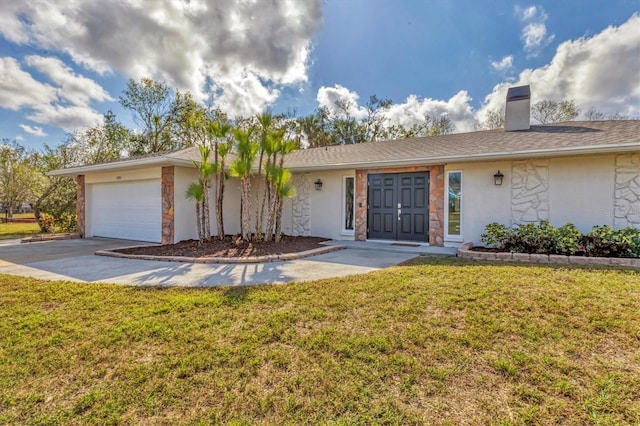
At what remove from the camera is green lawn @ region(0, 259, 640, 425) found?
217 centimetres

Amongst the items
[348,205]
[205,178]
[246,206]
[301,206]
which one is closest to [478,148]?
[348,205]

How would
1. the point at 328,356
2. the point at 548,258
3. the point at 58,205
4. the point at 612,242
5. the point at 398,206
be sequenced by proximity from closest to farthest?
the point at 328,356 < the point at 548,258 < the point at 612,242 < the point at 398,206 < the point at 58,205

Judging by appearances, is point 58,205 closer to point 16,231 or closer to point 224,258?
point 16,231

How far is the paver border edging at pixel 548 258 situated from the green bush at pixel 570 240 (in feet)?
1.13

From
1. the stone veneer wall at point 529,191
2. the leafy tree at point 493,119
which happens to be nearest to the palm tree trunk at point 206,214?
the stone veneer wall at point 529,191

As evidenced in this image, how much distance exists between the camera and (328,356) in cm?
279

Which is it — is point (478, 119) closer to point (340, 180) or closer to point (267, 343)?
point (340, 180)

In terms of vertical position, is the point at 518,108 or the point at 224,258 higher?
the point at 518,108

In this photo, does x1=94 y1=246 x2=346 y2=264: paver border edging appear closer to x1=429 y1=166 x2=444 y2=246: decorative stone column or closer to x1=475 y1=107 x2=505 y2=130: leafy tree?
x1=429 y1=166 x2=444 y2=246: decorative stone column

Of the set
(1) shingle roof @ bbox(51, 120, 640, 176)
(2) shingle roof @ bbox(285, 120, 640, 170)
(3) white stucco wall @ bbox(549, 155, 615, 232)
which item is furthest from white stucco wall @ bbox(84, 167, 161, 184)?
(3) white stucco wall @ bbox(549, 155, 615, 232)

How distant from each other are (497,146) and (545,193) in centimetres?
163

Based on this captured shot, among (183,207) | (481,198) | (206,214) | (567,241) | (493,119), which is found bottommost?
(567,241)

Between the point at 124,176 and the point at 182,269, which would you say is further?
the point at 124,176

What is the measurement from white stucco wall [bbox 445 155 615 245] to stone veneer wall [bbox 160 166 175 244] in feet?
Answer: 26.4
